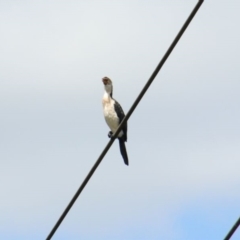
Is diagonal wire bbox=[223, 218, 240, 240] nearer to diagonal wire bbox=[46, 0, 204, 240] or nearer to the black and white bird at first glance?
diagonal wire bbox=[46, 0, 204, 240]

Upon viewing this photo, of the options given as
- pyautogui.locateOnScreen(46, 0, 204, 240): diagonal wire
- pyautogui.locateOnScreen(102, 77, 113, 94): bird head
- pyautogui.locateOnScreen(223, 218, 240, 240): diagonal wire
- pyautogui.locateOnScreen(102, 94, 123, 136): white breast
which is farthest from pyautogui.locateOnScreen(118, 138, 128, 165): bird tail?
pyautogui.locateOnScreen(223, 218, 240, 240): diagonal wire

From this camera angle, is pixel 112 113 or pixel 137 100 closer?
pixel 137 100

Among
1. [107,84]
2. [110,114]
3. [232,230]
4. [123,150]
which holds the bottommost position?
[123,150]

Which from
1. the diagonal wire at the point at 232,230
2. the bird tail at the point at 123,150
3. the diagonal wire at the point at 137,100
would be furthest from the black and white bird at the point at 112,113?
the diagonal wire at the point at 232,230

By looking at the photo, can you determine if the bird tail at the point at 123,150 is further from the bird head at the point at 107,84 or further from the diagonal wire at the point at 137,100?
the diagonal wire at the point at 137,100

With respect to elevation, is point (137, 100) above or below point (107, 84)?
above

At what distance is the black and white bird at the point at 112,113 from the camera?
1812 cm

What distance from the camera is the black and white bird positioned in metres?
18.1

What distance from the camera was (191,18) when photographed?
8.92 m

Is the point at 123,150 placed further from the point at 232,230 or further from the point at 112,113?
the point at 232,230

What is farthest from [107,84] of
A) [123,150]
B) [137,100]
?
[137,100]

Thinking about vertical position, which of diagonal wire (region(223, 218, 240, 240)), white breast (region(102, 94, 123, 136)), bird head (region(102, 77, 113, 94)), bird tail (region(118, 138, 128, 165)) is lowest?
bird tail (region(118, 138, 128, 165))

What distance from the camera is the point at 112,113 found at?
1822cm

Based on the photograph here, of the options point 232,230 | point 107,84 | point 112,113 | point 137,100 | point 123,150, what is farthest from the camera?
point 107,84
